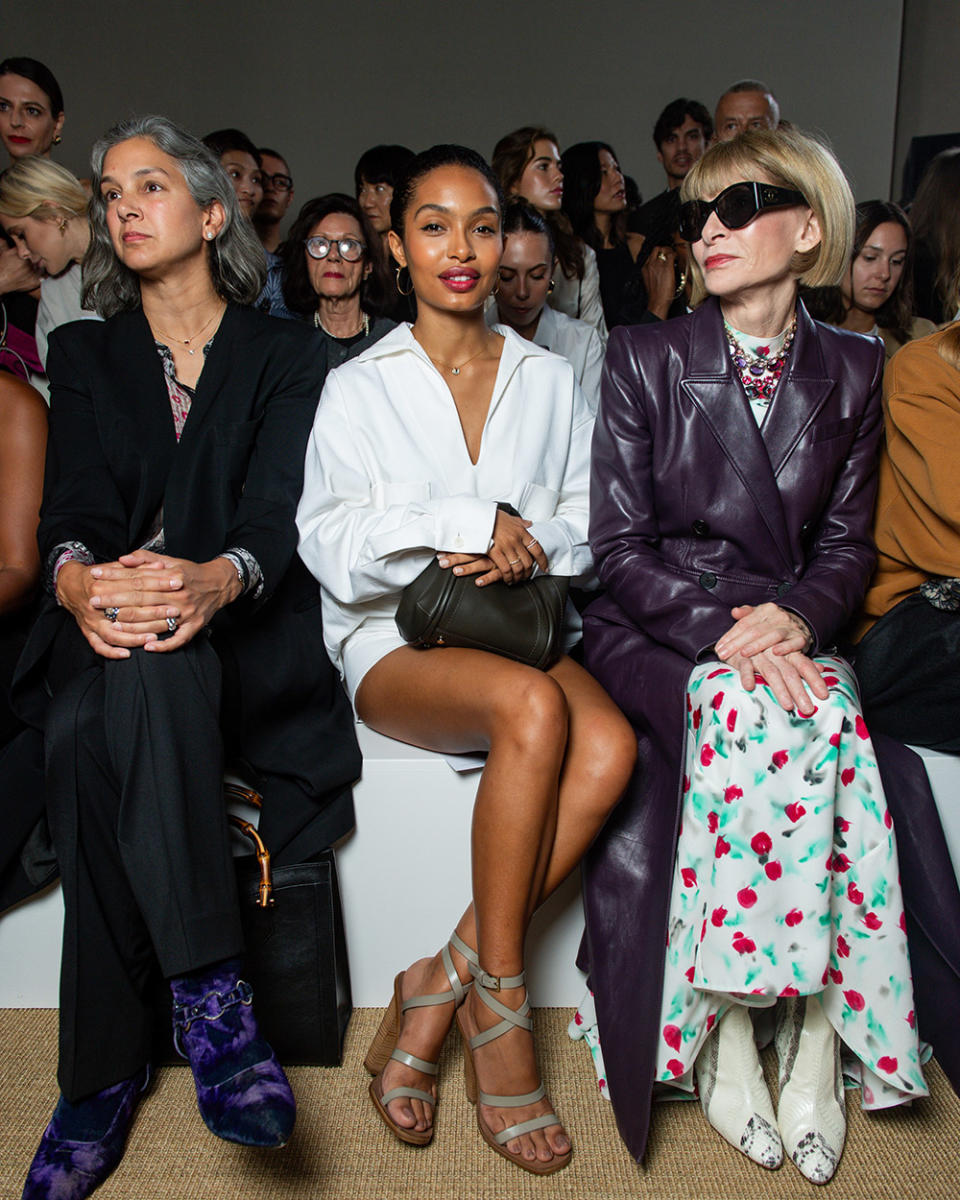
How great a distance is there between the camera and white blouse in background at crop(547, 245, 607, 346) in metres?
3.54

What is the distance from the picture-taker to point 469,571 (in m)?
1.81

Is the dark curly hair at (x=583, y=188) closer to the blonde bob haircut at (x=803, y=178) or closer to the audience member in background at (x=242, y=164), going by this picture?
the audience member in background at (x=242, y=164)

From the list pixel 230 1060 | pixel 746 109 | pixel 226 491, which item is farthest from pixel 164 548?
pixel 746 109

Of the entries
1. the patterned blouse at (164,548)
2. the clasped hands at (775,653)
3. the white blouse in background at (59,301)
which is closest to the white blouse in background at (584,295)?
the white blouse in background at (59,301)

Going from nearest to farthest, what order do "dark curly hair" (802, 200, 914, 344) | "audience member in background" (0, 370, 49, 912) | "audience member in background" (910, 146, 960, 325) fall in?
"audience member in background" (0, 370, 49, 912)
"audience member in background" (910, 146, 960, 325)
"dark curly hair" (802, 200, 914, 344)

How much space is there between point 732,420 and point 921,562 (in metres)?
0.42

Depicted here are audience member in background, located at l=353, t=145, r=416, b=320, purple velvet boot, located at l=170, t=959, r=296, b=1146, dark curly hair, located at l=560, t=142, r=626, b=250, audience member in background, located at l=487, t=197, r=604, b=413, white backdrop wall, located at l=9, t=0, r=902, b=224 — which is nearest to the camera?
purple velvet boot, located at l=170, t=959, r=296, b=1146


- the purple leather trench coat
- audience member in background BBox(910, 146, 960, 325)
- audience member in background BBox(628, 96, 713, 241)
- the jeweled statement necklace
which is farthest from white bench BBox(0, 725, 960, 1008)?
audience member in background BBox(628, 96, 713, 241)

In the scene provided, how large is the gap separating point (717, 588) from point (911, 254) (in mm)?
1732

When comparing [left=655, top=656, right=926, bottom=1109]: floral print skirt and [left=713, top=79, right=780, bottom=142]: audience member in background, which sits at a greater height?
[left=713, top=79, right=780, bottom=142]: audience member in background

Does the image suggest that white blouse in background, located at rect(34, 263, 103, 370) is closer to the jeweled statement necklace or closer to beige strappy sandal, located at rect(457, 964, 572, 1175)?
the jeweled statement necklace

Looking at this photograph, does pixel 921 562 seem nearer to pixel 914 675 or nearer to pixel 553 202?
pixel 914 675

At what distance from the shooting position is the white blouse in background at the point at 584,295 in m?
3.54

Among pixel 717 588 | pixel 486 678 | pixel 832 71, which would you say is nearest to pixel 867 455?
pixel 717 588
